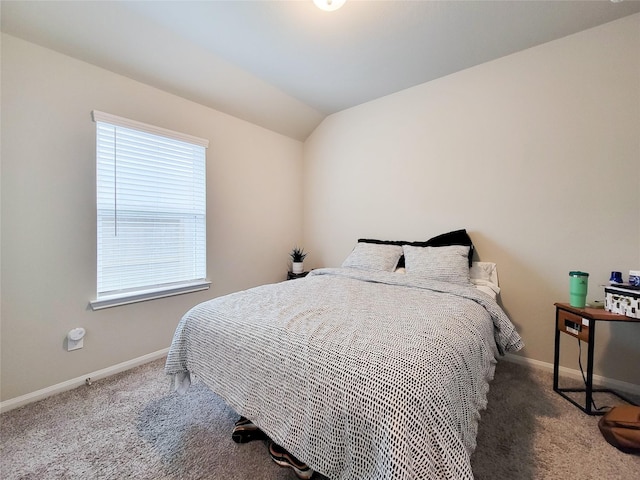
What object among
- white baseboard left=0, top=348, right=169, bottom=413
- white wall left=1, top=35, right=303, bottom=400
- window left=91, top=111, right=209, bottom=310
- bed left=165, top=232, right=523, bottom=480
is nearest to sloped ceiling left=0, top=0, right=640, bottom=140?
white wall left=1, top=35, right=303, bottom=400

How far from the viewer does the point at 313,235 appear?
11.9ft

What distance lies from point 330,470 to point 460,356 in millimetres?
637

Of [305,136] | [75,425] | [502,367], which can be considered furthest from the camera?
[305,136]

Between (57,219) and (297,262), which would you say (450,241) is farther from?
(57,219)

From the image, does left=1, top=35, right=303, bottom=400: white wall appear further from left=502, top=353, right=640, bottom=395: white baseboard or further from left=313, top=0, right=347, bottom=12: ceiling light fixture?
left=502, top=353, right=640, bottom=395: white baseboard

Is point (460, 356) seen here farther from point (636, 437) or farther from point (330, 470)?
point (636, 437)

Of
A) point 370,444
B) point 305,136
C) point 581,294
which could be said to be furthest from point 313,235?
point 370,444

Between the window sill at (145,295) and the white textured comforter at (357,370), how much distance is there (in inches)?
38.0

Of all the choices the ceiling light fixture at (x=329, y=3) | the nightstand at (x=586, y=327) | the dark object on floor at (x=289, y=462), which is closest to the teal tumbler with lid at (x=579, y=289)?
the nightstand at (x=586, y=327)

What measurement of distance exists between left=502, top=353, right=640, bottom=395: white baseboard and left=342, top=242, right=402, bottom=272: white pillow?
50.9 inches

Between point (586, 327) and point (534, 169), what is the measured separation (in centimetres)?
125

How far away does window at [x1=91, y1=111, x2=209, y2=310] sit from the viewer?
78.4 inches

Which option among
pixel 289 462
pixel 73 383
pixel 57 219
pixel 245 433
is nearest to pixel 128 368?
pixel 73 383

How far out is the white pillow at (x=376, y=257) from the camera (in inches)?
99.0
